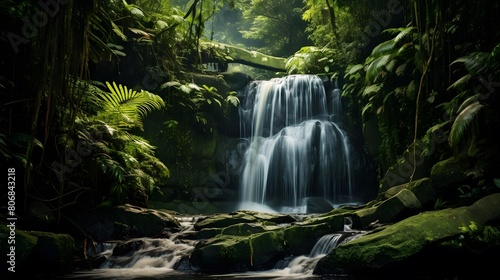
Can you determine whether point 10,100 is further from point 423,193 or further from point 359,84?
point 359,84

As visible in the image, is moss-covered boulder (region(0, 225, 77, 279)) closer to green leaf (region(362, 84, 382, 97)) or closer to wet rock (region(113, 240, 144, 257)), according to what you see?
wet rock (region(113, 240, 144, 257))

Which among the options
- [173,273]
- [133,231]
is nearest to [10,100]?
[133,231]

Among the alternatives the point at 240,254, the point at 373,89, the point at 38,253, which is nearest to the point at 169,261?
the point at 240,254

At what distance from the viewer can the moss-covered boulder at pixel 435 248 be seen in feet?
13.2

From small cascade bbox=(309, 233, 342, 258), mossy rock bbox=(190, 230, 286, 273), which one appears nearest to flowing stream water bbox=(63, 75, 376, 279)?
mossy rock bbox=(190, 230, 286, 273)

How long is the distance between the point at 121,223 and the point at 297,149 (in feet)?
18.8

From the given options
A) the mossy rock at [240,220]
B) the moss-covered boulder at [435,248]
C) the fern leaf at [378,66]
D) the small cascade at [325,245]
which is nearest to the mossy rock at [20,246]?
the mossy rock at [240,220]

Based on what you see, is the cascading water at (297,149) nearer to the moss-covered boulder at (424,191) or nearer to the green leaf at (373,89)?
→ the green leaf at (373,89)

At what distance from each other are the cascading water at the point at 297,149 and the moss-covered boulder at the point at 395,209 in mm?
4277

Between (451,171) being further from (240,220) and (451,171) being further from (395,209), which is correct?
(240,220)

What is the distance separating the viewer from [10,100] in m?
5.19

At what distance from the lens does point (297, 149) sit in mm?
10844

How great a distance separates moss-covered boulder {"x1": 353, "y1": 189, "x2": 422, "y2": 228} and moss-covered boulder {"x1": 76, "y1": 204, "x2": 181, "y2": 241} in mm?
3269

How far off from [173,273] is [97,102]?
3837mm
